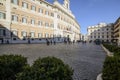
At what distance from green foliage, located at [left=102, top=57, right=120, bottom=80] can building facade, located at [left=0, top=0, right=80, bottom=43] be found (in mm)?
31475

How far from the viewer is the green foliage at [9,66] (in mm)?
4297

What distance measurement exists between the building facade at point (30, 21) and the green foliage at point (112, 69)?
103 feet

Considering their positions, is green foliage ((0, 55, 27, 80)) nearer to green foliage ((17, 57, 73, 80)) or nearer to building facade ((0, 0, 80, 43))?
green foliage ((17, 57, 73, 80))

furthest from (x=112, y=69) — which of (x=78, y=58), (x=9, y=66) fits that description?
(x=78, y=58)

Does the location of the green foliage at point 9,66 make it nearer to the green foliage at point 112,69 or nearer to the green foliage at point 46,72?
the green foliage at point 46,72

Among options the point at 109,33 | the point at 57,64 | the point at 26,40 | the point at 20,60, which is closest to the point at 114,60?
the point at 57,64

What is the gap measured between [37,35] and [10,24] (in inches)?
455

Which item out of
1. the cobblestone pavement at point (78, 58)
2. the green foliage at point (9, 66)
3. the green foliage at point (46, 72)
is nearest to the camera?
the green foliage at point (46, 72)

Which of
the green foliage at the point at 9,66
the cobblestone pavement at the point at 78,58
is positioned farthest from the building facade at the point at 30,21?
the green foliage at the point at 9,66

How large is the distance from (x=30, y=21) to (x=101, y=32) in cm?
7304

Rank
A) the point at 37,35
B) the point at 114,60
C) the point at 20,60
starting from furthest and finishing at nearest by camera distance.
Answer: the point at 37,35
the point at 20,60
the point at 114,60

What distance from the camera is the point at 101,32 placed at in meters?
104

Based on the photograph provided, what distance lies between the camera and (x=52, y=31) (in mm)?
53094

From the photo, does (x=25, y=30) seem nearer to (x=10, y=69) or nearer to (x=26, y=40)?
(x=26, y=40)
